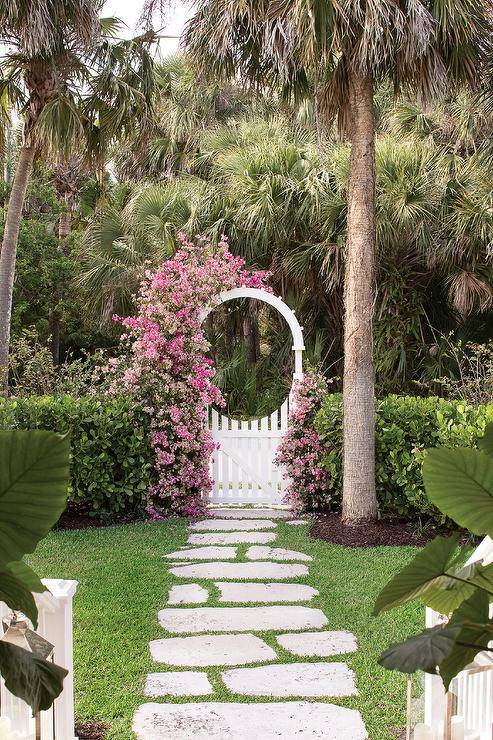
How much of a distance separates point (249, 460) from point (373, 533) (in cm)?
198

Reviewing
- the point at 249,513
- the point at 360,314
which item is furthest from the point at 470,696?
the point at 249,513

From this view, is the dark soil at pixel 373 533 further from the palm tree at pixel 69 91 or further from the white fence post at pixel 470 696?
the palm tree at pixel 69 91

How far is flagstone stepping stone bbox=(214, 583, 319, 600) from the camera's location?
4976mm

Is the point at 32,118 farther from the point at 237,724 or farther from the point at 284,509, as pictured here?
the point at 237,724

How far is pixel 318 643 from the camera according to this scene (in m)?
4.20

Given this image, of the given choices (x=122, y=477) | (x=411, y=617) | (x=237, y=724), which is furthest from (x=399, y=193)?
(x=237, y=724)

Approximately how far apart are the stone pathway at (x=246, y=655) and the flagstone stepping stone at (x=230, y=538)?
0.26 metres

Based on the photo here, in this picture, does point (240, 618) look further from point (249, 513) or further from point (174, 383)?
point (174, 383)

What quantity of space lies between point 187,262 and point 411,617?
4.67 meters

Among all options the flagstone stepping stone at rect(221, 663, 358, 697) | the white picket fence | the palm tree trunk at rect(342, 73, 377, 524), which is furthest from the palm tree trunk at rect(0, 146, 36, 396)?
the flagstone stepping stone at rect(221, 663, 358, 697)

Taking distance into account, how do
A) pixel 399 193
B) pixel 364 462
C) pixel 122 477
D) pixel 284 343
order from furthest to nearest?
pixel 284 343, pixel 399 193, pixel 122 477, pixel 364 462

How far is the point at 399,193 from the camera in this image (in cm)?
1052

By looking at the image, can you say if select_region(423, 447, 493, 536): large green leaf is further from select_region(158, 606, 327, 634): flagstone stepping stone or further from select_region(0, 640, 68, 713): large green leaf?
select_region(158, 606, 327, 634): flagstone stepping stone

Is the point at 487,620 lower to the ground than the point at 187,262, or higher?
lower
